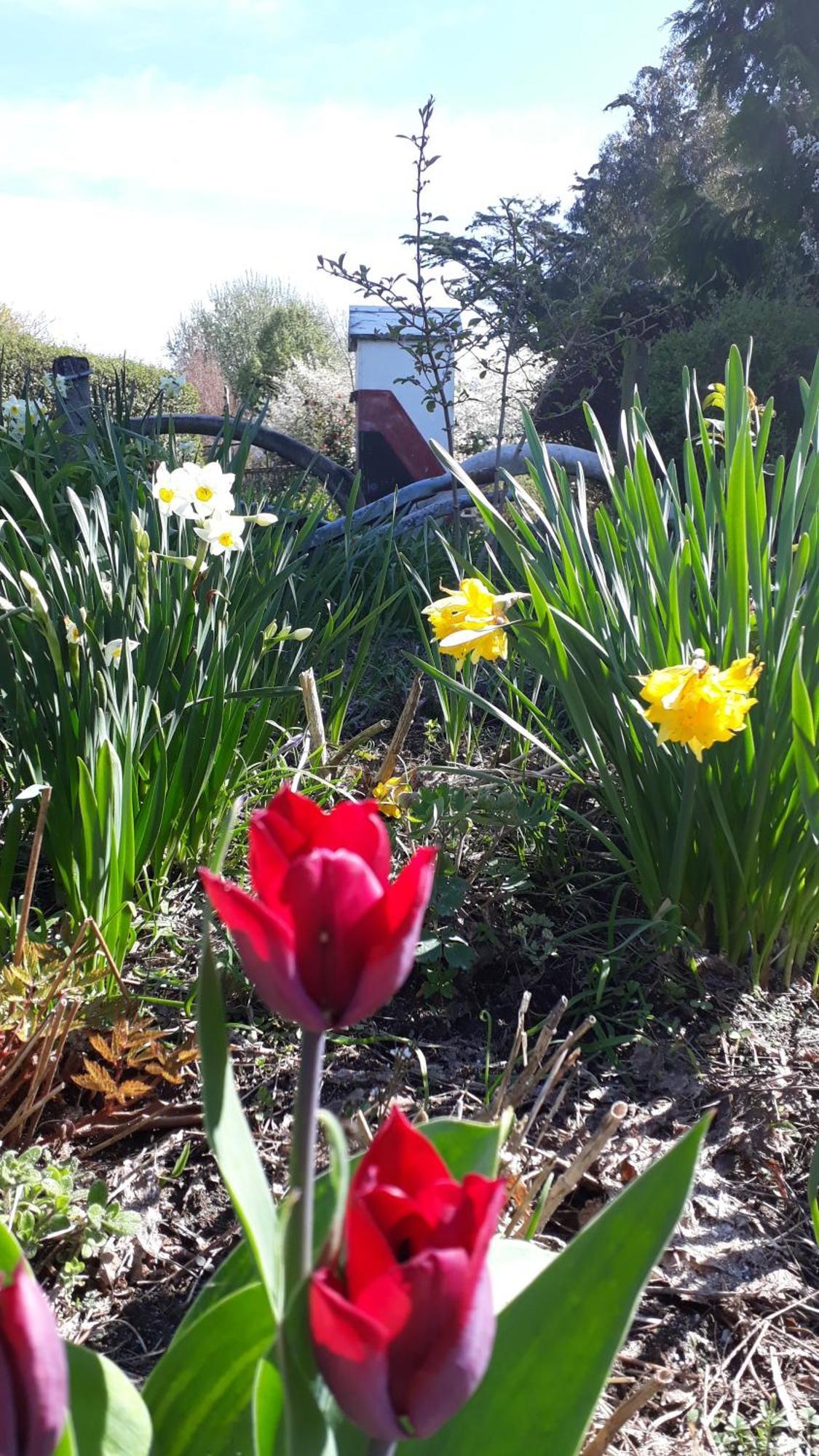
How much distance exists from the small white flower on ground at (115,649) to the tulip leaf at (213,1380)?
3.51ft

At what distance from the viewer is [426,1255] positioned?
35 cm

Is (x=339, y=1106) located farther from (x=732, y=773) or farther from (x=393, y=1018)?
(x=732, y=773)

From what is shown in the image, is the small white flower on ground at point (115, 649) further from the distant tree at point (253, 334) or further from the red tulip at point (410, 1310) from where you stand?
the distant tree at point (253, 334)

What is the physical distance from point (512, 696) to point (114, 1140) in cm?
174

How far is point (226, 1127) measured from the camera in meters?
0.47

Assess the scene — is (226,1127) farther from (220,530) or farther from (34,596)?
(220,530)

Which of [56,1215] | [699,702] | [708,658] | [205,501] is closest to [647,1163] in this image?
[699,702]

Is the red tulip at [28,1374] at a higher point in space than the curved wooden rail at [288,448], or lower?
lower

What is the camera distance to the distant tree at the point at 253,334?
72.2 feet

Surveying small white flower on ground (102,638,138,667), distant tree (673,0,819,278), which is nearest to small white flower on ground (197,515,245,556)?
small white flower on ground (102,638,138,667)

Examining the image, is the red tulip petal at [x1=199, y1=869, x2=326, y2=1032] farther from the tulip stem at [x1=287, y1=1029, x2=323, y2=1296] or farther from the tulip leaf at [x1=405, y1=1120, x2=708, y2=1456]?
the tulip leaf at [x1=405, y1=1120, x2=708, y2=1456]

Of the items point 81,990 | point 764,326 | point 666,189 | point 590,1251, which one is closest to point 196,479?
point 81,990

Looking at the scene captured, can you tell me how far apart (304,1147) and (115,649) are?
1168 mm

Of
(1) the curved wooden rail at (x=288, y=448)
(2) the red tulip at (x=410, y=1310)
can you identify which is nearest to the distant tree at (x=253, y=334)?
(1) the curved wooden rail at (x=288, y=448)
